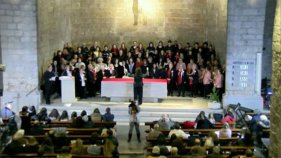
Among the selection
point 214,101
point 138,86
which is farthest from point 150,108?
point 214,101

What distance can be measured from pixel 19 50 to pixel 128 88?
13.2ft

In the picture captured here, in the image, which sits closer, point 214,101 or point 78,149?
point 78,149

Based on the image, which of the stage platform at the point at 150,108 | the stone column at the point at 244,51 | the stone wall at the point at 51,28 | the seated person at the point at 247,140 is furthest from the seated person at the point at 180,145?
the stone wall at the point at 51,28

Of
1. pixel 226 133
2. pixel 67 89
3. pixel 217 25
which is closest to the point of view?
pixel 226 133

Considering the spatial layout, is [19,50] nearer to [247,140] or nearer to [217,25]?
[217,25]

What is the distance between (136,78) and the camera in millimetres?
18766

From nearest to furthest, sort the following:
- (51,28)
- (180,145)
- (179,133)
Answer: (180,145)
(179,133)
(51,28)

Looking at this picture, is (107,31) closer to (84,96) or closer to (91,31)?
(91,31)

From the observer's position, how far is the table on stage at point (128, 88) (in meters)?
19.6

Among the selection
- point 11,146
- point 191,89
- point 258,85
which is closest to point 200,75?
point 191,89

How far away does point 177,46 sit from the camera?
22812 mm

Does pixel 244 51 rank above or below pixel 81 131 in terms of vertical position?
above

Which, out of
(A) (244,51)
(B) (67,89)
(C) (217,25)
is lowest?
(B) (67,89)

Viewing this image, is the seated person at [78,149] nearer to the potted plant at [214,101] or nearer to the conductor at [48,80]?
the conductor at [48,80]
